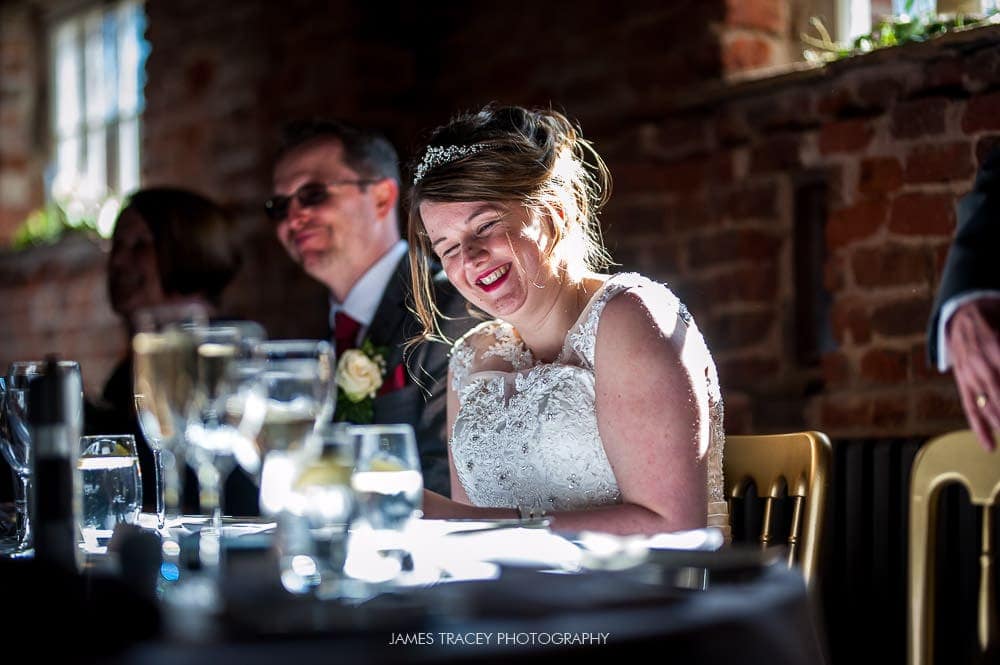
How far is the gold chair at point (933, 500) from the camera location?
185 centimetres

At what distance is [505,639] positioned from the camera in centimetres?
100

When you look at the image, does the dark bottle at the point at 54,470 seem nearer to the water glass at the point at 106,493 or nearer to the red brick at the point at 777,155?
the water glass at the point at 106,493

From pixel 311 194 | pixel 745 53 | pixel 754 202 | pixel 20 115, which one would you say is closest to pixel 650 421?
pixel 754 202

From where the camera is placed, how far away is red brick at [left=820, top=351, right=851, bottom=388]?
124 inches

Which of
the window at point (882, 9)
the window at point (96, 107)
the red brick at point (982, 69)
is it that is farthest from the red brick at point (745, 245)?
the window at point (96, 107)

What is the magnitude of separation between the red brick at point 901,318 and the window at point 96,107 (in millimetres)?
4023

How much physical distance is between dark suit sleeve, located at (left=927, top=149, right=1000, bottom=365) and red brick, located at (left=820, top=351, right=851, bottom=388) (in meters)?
1.39

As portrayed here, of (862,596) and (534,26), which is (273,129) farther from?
(862,596)

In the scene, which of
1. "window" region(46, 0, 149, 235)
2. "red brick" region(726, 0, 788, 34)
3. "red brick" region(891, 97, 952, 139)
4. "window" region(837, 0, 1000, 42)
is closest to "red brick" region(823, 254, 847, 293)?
"red brick" region(891, 97, 952, 139)

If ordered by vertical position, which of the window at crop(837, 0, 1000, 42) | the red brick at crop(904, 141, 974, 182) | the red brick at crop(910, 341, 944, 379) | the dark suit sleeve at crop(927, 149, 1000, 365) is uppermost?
the window at crop(837, 0, 1000, 42)

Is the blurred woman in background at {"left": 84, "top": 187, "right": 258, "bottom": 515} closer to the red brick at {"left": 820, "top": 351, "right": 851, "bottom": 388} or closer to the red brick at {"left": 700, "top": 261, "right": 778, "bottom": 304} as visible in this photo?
the red brick at {"left": 700, "top": 261, "right": 778, "bottom": 304}

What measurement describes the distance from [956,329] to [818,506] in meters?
0.47

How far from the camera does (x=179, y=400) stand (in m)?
1.34

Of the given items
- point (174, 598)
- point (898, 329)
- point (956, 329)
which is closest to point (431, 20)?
point (898, 329)
